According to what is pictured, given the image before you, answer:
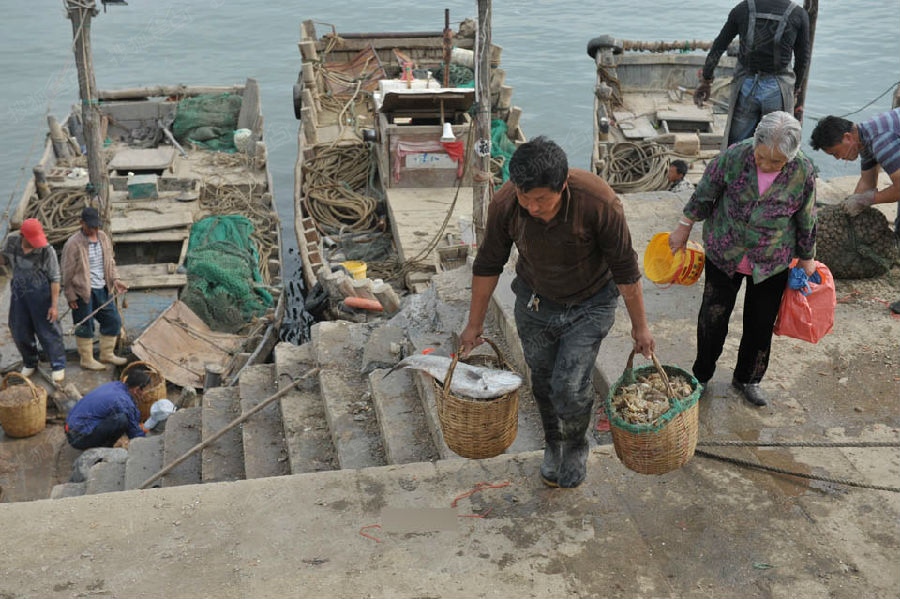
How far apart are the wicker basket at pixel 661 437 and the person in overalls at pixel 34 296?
22.9 feet

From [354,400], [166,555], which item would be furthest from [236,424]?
[166,555]

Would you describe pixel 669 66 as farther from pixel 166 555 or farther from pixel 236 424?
pixel 166 555

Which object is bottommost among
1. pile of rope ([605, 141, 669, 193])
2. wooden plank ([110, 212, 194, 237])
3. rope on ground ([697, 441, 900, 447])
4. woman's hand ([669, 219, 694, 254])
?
wooden plank ([110, 212, 194, 237])

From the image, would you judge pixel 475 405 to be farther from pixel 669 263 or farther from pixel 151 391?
pixel 151 391

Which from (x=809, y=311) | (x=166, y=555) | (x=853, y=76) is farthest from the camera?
(x=853, y=76)

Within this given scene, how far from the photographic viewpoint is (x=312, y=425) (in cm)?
620

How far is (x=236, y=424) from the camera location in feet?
20.7

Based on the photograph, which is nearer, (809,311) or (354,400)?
(809,311)

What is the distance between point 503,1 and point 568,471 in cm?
4844

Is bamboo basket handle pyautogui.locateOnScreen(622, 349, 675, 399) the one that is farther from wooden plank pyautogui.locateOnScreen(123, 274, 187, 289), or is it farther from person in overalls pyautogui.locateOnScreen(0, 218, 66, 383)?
wooden plank pyautogui.locateOnScreen(123, 274, 187, 289)

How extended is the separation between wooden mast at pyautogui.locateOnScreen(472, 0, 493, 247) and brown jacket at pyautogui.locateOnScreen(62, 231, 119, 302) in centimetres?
405

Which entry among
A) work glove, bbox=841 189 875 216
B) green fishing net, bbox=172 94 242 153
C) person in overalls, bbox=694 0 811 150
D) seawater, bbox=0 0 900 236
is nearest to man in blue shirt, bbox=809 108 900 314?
work glove, bbox=841 189 875 216

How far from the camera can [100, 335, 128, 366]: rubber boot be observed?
10539 millimetres

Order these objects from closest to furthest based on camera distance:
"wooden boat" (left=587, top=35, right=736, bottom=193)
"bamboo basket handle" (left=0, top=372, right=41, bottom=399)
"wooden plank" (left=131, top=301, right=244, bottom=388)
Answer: "bamboo basket handle" (left=0, top=372, right=41, bottom=399), "wooden plank" (left=131, top=301, right=244, bottom=388), "wooden boat" (left=587, top=35, right=736, bottom=193)
